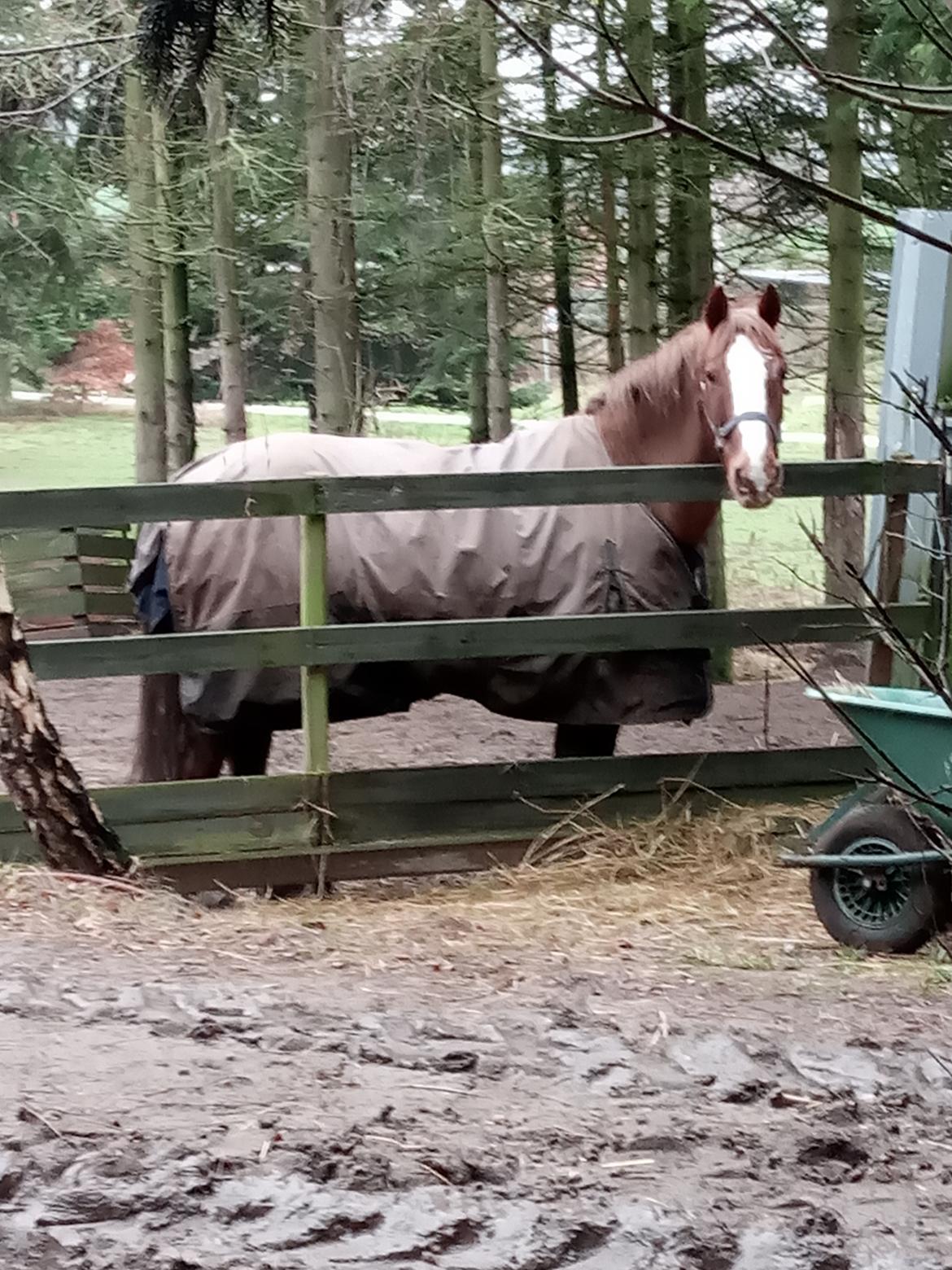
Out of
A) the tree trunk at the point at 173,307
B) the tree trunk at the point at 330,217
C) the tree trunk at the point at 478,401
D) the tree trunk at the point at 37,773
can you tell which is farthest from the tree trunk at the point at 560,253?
the tree trunk at the point at 37,773

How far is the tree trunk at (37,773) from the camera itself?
163 inches

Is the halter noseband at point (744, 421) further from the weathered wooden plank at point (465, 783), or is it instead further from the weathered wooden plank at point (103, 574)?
the weathered wooden plank at point (103, 574)

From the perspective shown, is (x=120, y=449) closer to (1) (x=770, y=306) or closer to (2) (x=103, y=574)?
(2) (x=103, y=574)

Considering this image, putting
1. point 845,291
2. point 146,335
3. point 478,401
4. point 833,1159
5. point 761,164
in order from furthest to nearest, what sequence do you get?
point 478,401, point 146,335, point 845,291, point 833,1159, point 761,164

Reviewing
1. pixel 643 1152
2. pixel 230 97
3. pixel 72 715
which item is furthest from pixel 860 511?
pixel 643 1152

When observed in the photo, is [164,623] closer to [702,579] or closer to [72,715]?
[702,579]

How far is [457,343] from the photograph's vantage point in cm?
1428

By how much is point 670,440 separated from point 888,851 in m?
1.95

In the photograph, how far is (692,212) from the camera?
31.0 feet

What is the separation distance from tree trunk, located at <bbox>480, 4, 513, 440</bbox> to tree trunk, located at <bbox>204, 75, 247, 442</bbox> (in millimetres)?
1885

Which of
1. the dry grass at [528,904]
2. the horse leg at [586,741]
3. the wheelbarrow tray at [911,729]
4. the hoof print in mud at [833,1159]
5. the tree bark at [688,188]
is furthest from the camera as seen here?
the tree bark at [688,188]

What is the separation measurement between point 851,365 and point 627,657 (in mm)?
4302

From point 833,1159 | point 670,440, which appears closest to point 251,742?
point 670,440

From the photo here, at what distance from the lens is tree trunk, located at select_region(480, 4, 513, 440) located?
9.38m
